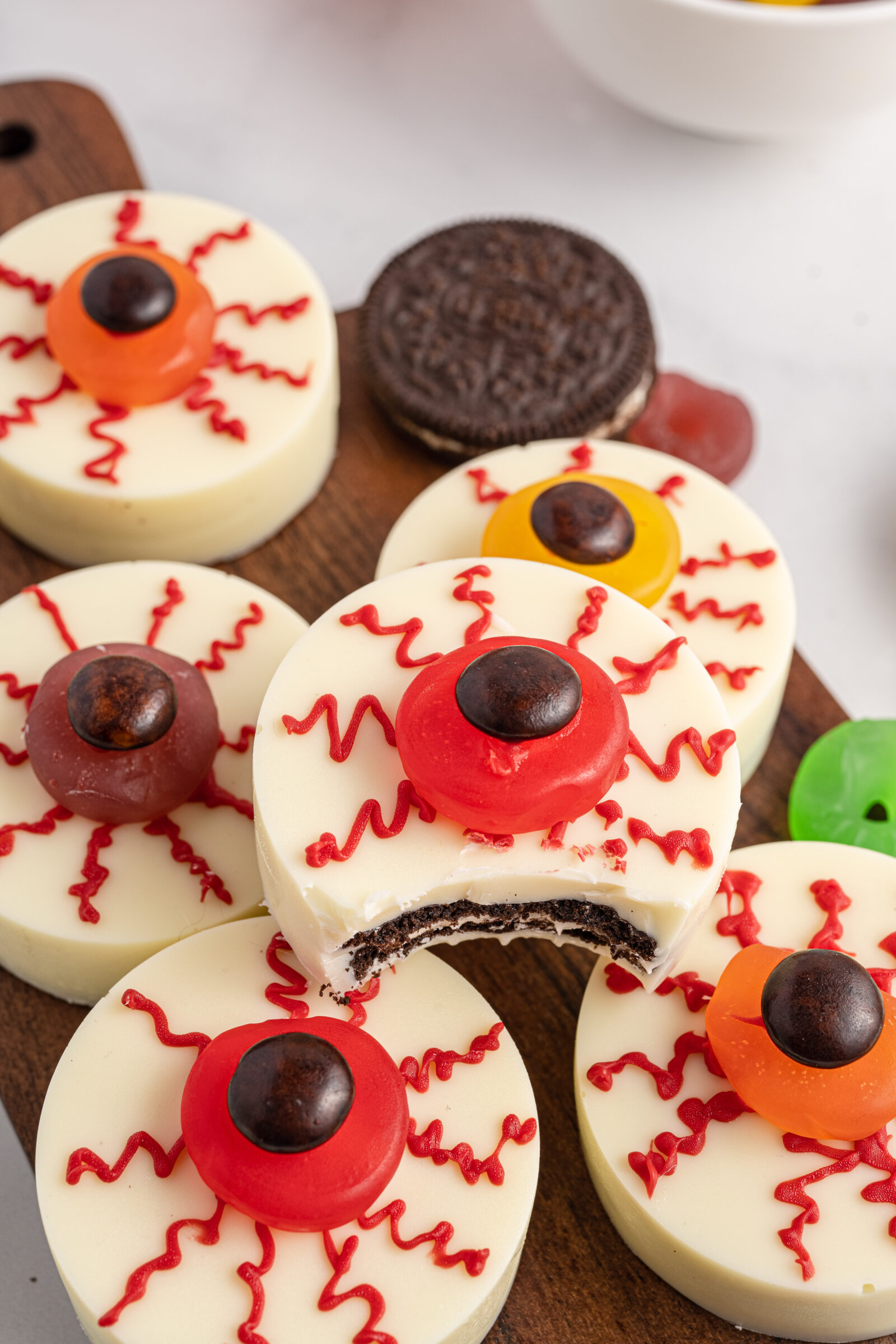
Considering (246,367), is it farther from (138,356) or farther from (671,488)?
(671,488)

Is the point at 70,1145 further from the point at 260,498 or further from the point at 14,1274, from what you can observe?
the point at 260,498

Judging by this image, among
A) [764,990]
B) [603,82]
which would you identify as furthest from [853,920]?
[603,82]

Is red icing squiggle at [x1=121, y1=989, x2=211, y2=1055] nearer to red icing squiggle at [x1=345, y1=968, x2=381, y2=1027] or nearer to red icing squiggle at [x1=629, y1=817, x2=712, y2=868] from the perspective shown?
red icing squiggle at [x1=345, y1=968, x2=381, y2=1027]

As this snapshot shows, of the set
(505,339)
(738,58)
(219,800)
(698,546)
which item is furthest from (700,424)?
(219,800)

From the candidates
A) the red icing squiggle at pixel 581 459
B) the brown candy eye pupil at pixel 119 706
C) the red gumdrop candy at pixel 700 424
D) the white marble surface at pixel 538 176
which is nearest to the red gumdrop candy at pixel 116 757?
the brown candy eye pupil at pixel 119 706

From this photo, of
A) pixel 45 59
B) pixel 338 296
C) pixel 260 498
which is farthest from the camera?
pixel 45 59

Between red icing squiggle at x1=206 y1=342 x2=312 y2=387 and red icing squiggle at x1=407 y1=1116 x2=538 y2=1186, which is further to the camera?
red icing squiggle at x1=206 y1=342 x2=312 y2=387

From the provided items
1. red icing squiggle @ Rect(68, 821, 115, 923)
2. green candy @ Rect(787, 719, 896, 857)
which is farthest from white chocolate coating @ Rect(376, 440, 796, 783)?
red icing squiggle @ Rect(68, 821, 115, 923)
